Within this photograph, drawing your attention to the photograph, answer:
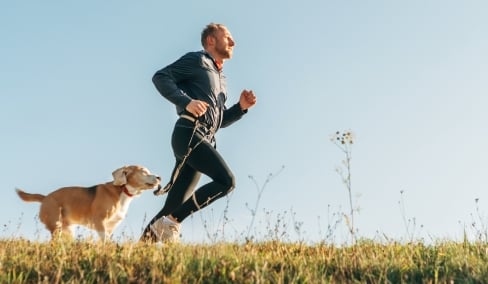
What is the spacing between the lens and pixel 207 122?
6.65 m

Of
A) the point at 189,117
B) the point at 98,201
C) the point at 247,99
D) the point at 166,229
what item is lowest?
the point at 166,229

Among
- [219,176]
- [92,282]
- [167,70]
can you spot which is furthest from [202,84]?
[92,282]

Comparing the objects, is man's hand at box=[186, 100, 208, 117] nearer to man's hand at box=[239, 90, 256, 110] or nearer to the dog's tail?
man's hand at box=[239, 90, 256, 110]

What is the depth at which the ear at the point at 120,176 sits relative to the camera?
865 cm

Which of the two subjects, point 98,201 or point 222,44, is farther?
point 98,201

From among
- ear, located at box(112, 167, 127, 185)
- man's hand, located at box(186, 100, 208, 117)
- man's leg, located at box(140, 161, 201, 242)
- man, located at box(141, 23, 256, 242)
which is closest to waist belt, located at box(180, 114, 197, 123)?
man, located at box(141, 23, 256, 242)

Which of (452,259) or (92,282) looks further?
(452,259)

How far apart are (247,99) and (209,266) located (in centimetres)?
316

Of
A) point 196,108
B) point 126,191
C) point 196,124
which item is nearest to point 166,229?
point 196,124

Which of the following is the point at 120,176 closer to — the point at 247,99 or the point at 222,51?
the point at 247,99

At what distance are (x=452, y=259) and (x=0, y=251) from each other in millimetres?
3869

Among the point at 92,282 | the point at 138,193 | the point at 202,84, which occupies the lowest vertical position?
the point at 92,282

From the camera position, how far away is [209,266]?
4.45 metres

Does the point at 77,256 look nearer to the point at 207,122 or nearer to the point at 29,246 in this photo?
the point at 29,246
